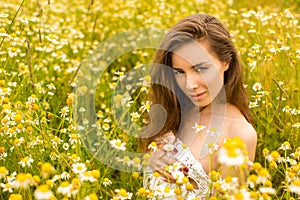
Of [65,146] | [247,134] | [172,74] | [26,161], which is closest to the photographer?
[26,161]

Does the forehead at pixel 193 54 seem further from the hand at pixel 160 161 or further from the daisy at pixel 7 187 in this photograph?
the daisy at pixel 7 187

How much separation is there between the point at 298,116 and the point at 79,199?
1.30 m

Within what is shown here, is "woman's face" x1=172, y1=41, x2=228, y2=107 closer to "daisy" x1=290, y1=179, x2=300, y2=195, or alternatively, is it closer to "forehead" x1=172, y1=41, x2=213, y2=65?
"forehead" x1=172, y1=41, x2=213, y2=65

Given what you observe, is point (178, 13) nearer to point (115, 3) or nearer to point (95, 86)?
point (115, 3)

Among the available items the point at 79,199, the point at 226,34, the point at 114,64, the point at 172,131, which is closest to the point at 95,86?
the point at 114,64

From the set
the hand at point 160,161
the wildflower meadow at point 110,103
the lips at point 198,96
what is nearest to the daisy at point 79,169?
the wildflower meadow at point 110,103

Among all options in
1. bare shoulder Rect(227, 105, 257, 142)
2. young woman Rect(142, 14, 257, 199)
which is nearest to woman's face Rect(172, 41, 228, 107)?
young woman Rect(142, 14, 257, 199)

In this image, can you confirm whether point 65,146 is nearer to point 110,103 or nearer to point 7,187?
point 7,187

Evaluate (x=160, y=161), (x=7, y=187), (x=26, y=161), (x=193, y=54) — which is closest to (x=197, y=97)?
(x=193, y=54)

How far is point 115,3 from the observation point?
4.74 m

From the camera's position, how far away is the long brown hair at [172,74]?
2.10m

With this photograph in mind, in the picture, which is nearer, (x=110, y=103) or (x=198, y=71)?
(x=198, y=71)

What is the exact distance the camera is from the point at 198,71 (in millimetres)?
2023

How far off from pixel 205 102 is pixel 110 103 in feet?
3.24
